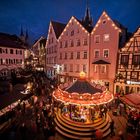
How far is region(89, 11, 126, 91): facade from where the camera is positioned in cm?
2342

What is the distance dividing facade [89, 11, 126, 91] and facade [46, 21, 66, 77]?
10655 millimetres

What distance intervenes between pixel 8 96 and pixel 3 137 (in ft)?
10.9

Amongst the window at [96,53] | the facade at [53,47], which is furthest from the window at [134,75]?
the facade at [53,47]

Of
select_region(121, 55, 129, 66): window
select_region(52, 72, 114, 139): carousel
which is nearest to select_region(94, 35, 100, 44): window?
select_region(121, 55, 129, 66): window

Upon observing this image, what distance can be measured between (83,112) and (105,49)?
14880mm

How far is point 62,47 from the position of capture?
31.8 metres

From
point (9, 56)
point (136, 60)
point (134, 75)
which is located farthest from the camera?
point (9, 56)

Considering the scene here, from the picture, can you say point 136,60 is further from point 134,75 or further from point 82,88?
point 82,88

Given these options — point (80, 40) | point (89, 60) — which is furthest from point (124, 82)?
point (80, 40)

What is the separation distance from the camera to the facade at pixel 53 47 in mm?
34156

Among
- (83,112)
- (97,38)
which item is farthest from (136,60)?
(83,112)

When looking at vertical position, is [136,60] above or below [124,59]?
below

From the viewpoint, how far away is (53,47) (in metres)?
35.6

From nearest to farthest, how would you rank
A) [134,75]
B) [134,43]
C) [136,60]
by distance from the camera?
[134,43] < [136,60] < [134,75]
